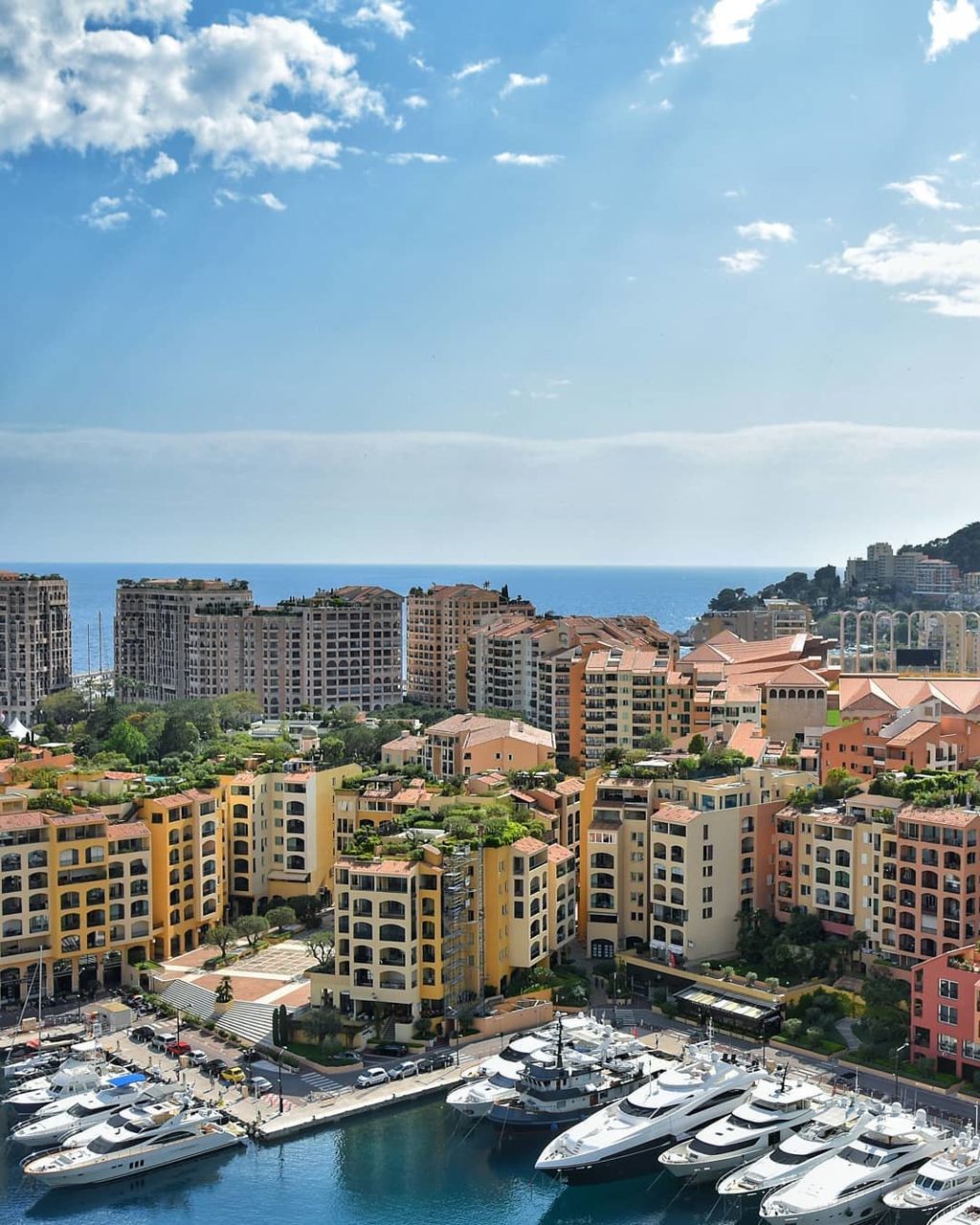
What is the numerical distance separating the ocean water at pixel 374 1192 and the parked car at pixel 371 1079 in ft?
5.72

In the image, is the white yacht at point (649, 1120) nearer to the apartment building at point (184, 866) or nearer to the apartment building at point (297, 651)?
the apartment building at point (184, 866)

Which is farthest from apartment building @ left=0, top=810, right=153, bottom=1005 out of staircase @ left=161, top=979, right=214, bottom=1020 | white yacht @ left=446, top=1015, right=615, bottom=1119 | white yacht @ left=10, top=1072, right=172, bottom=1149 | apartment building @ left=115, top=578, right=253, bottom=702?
apartment building @ left=115, top=578, right=253, bottom=702

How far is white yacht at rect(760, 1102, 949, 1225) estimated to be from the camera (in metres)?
30.3

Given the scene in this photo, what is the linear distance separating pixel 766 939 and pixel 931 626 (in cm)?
7869

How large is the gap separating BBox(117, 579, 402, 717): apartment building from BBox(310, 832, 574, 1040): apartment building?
174 feet

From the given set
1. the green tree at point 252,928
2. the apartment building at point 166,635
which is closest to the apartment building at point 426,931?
the green tree at point 252,928

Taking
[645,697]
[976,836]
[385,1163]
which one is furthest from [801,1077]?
[645,697]

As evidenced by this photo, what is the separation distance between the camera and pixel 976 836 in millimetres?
39969

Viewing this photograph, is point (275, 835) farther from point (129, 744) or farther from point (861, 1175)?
point (861, 1175)

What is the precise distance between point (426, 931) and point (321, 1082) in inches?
221

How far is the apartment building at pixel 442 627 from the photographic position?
94750 millimetres

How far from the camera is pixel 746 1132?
33.5 meters

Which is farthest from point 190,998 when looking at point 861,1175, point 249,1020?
point 861,1175

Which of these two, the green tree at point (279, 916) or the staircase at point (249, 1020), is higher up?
the green tree at point (279, 916)
